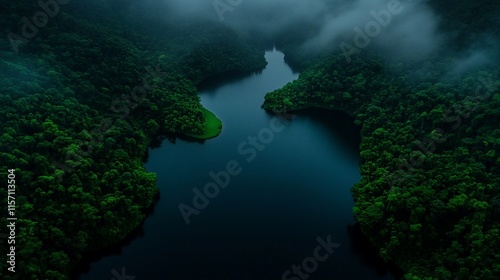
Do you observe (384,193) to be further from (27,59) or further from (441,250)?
(27,59)

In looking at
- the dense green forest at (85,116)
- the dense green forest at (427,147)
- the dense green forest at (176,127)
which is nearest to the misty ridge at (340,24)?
the dense green forest at (427,147)

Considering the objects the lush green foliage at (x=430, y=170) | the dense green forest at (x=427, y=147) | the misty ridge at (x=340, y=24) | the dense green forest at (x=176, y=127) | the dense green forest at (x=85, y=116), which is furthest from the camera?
the misty ridge at (x=340, y=24)

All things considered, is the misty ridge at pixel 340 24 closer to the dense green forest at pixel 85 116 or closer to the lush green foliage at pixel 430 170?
the lush green foliage at pixel 430 170

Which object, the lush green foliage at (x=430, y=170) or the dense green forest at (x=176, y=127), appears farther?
the dense green forest at (x=176, y=127)

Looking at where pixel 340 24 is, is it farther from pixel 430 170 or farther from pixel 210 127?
pixel 430 170

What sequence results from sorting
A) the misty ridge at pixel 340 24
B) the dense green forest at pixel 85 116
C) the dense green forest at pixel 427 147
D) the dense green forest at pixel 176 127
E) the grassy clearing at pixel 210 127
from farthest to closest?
the misty ridge at pixel 340 24, the grassy clearing at pixel 210 127, the dense green forest at pixel 85 116, the dense green forest at pixel 176 127, the dense green forest at pixel 427 147

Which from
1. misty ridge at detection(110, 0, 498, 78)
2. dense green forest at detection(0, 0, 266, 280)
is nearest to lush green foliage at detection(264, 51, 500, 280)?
misty ridge at detection(110, 0, 498, 78)

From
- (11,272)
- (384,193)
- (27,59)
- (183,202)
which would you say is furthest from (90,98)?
(384,193)
